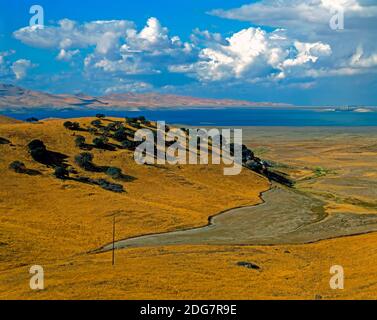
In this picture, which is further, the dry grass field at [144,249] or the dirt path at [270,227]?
the dirt path at [270,227]

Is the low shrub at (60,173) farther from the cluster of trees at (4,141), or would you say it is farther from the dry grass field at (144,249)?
Result: the cluster of trees at (4,141)

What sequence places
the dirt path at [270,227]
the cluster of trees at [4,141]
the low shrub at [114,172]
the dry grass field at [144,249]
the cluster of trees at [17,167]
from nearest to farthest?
the dry grass field at [144,249]
the dirt path at [270,227]
the cluster of trees at [17,167]
the low shrub at [114,172]
the cluster of trees at [4,141]

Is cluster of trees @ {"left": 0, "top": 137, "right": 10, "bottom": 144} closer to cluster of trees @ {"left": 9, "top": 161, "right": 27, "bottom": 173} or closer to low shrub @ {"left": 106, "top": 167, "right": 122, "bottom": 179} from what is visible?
cluster of trees @ {"left": 9, "top": 161, "right": 27, "bottom": 173}

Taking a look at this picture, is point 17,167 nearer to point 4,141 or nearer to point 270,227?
point 4,141

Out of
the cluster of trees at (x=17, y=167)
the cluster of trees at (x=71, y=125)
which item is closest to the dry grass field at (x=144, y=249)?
the cluster of trees at (x=17, y=167)

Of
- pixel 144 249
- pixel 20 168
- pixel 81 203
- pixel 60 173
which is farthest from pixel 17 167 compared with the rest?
pixel 144 249
